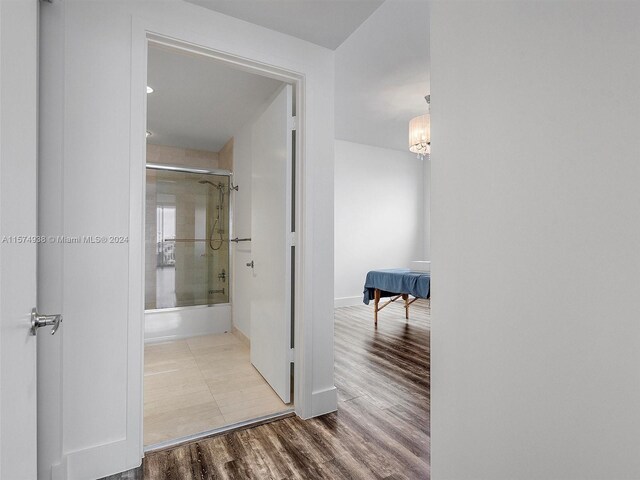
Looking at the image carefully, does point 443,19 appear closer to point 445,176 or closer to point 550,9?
point 550,9

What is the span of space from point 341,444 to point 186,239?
3.03 meters

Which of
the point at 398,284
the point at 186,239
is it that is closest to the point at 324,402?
the point at 398,284

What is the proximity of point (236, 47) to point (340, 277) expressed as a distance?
13.8 ft

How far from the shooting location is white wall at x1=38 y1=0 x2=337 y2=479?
143cm

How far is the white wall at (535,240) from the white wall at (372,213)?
4.74 meters

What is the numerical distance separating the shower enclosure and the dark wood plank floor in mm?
2031

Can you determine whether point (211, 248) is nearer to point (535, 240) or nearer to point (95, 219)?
point (95, 219)

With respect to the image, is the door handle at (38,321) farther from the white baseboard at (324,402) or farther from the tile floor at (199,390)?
the white baseboard at (324,402)

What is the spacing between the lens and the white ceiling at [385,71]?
247 centimetres

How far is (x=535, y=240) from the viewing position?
68cm

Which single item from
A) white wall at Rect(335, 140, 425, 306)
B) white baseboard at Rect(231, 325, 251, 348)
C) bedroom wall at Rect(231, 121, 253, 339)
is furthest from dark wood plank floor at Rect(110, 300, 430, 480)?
white wall at Rect(335, 140, 425, 306)

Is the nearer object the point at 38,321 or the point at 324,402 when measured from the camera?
the point at 38,321

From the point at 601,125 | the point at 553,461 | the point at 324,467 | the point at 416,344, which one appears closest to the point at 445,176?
the point at 601,125
